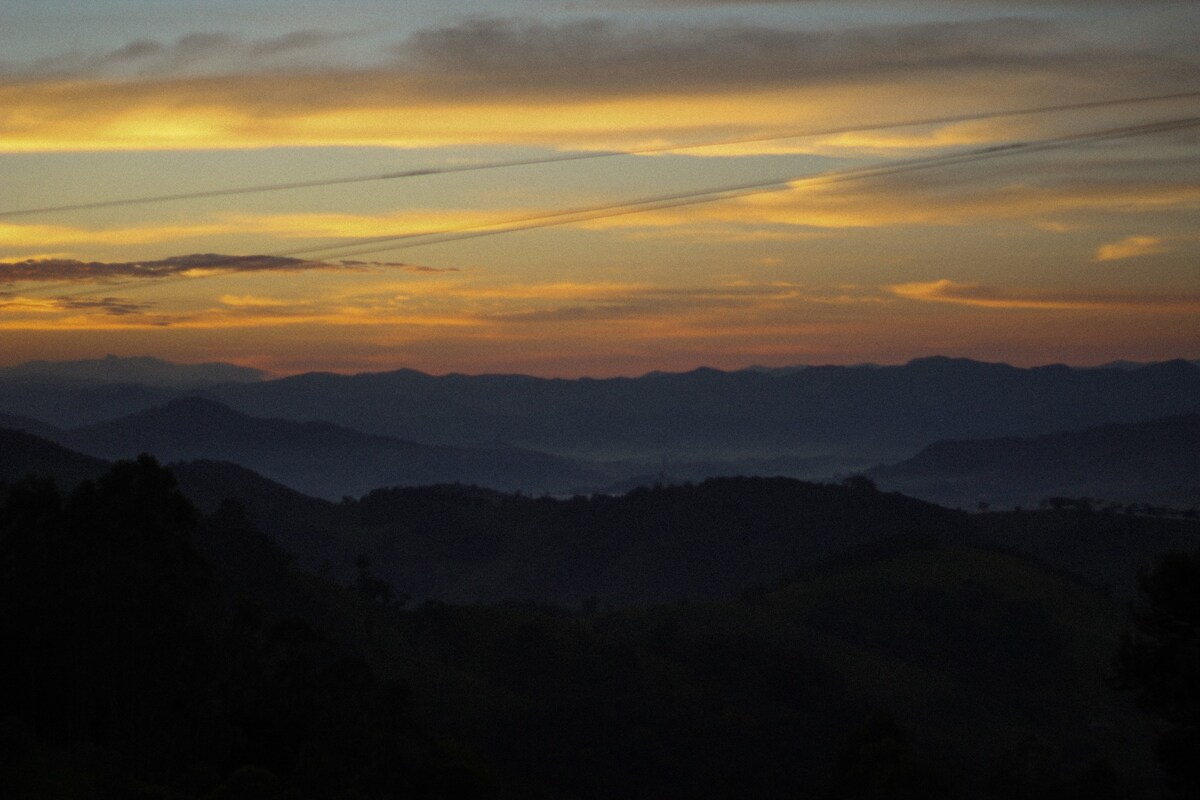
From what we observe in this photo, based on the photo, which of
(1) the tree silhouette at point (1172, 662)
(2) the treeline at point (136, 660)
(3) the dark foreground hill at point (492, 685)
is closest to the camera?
(1) the tree silhouette at point (1172, 662)

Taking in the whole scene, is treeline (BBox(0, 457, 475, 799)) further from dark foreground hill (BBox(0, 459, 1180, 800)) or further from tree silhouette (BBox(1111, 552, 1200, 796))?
tree silhouette (BBox(1111, 552, 1200, 796))

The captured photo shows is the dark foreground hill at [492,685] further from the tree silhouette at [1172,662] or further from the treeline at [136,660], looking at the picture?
the tree silhouette at [1172,662]

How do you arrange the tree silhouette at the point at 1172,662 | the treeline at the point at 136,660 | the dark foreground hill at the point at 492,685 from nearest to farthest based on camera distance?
the tree silhouette at the point at 1172,662
the treeline at the point at 136,660
the dark foreground hill at the point at 492,685

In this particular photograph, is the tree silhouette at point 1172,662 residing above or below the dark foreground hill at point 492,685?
above

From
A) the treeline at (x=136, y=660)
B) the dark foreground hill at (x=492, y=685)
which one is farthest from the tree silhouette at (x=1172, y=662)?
the treeline at (x=136, y=660)

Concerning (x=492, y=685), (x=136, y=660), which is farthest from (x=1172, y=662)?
(x=492, y=685)

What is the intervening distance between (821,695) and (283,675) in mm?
86702

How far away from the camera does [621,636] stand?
17638cm

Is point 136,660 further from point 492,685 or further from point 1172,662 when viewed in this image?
point 492,685

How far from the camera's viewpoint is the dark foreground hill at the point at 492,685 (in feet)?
211

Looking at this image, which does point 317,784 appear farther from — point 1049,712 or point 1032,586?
point 1032,586

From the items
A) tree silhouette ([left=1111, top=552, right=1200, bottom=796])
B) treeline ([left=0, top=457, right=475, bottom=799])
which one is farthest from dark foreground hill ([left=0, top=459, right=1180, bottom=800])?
tree silhouette ([left=1111, top=552, right=1200, bottom=796])

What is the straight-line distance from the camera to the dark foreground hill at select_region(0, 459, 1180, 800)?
2532 inches

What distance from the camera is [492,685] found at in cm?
13662
